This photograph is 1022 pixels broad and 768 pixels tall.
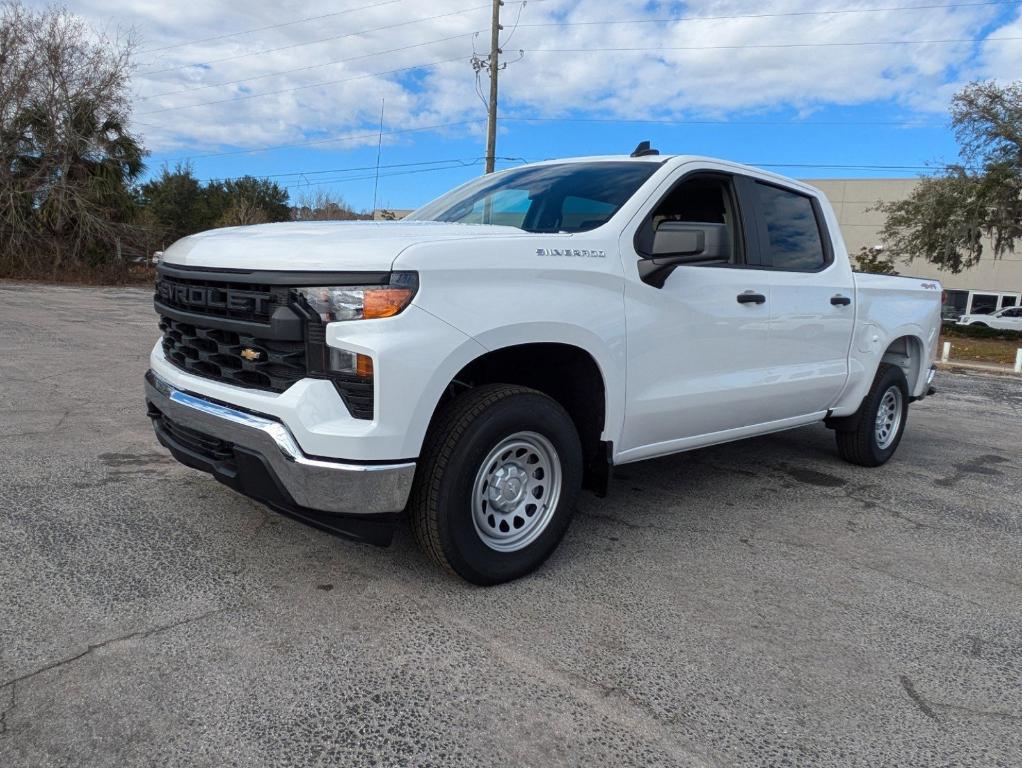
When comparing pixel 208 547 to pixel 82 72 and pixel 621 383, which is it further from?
pixel 82 72

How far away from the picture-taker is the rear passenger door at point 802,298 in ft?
15.0

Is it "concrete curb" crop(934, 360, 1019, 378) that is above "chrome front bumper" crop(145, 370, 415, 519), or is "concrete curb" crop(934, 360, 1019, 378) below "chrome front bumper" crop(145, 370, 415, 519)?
below

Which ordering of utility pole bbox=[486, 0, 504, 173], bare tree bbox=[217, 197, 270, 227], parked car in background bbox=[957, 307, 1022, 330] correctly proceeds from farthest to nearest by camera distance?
bare tree bbox=[217, 197, 270, 227]
parked car in background bbox=[957, 307, 1022, 330]
utility pole bbox=[486, 0, 504, 173]

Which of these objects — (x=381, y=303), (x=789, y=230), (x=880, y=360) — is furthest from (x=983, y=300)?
(x=381, y=303)

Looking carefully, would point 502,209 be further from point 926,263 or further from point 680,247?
point 926,263

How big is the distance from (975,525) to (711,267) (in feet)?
7.59

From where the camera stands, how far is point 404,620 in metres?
2.99

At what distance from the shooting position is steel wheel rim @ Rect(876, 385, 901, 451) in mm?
5812

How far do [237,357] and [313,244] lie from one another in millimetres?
562

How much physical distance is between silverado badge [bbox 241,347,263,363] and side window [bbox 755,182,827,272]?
119 inches

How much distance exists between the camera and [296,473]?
2.81 meters

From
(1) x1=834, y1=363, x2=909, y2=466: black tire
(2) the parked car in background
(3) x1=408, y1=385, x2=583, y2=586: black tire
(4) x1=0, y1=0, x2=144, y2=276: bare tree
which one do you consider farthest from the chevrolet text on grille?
(2) the parked car in background

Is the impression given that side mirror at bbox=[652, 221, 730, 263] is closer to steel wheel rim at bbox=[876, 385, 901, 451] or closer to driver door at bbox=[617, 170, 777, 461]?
driver door at bbox=[617, 170, 777, 461]

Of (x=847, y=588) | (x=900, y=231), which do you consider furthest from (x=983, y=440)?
(x=900, y=231)
